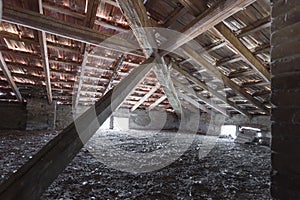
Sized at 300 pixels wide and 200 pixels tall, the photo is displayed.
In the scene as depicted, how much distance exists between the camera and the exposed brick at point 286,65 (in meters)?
0.76

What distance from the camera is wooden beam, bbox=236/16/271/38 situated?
2367mm

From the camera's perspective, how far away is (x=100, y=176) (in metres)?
1.75

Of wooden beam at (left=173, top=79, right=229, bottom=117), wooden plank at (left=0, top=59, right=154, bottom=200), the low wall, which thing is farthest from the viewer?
the low wall

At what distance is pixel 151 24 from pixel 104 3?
81cm

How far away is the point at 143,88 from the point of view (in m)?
6.55

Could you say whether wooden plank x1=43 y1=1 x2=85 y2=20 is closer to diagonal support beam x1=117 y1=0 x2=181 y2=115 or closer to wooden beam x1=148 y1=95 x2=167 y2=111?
diagonal support beam x1=117 y1=0 x2=181 y2=115

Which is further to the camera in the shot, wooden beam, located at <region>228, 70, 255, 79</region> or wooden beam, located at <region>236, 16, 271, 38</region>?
wooden beam, located at <region>228, 70, 255, 79</region>

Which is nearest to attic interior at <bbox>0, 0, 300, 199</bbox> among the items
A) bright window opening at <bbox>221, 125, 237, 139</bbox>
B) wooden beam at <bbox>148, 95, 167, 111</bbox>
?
bright window opening at <bbox>221, 125, 237, 139</bbox>

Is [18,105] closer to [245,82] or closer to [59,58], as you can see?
[59,58]

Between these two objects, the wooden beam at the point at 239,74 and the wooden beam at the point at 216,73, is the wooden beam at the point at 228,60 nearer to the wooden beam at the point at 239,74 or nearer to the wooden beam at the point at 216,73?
the wooden beam at the point at 216,73

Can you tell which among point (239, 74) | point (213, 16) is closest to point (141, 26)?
point (213, 16)

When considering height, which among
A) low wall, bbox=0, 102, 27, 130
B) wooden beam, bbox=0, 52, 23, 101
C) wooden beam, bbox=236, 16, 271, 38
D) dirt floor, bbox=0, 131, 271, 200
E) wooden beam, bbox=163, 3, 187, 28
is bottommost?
dirt floor, bbox=0, 131, 271, 200

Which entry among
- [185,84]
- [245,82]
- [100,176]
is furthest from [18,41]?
[245,82]

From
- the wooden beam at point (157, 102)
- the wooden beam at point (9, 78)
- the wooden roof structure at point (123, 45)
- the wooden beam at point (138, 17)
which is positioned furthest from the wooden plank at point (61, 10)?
the wooden beam at point (157, 102)
